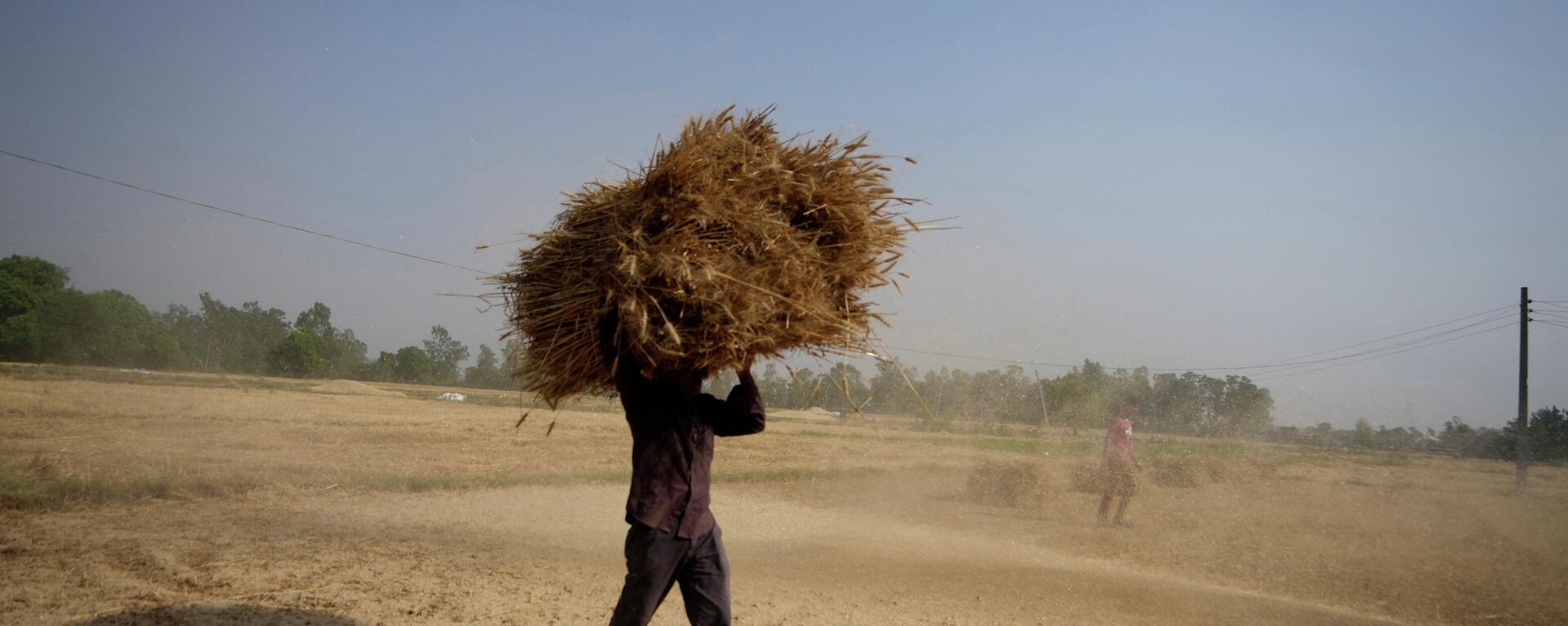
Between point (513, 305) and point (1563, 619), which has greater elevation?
point (513, 305)

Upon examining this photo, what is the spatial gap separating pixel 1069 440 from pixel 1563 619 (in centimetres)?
3236

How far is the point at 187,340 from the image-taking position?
66312mm

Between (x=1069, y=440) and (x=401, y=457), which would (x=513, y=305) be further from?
(x=1069, y=440)

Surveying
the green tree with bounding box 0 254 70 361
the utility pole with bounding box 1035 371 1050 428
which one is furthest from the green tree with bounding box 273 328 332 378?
the utility pole with bounding box 1035 371 1050 428

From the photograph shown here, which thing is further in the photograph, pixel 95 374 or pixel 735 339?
pixel 95 374

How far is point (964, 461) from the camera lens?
24.0 m

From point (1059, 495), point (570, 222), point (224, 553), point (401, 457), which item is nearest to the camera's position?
point (570, 222)

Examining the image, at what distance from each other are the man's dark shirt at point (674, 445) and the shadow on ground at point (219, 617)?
2.91m

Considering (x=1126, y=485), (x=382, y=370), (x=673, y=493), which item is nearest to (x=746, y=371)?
(x=673, y=493)

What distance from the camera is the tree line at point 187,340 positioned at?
3500 centimetres

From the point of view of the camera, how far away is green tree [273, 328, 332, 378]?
61375 millimetres

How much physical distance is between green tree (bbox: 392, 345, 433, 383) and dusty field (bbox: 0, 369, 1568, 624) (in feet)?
178

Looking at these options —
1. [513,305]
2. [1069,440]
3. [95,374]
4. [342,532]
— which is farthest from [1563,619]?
[95,374]

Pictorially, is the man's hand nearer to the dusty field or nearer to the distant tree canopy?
the dusty field
